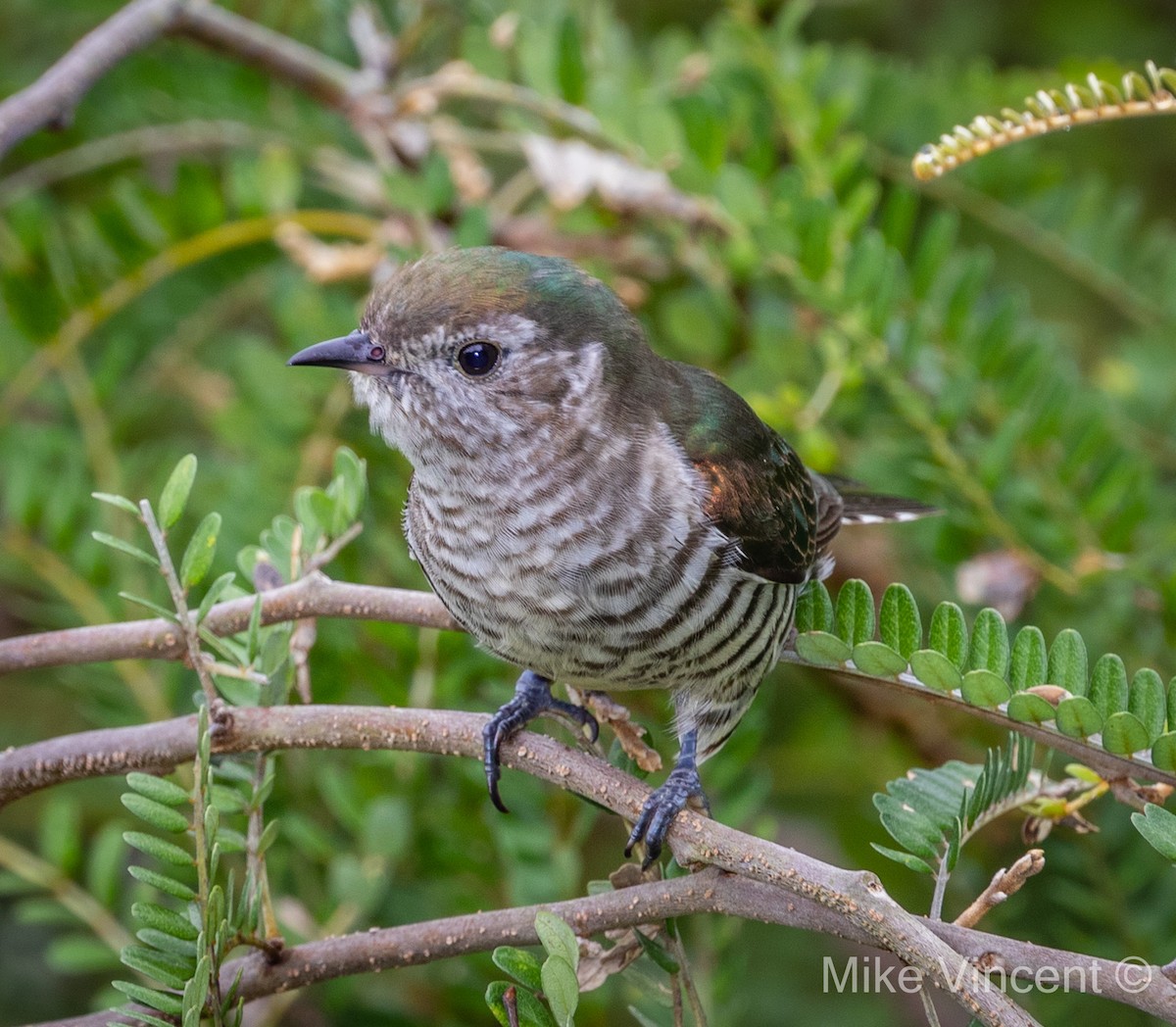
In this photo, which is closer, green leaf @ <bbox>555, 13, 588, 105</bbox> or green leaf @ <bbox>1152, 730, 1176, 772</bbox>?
green leaf @ <bbox>1152, 730, 1176, 772</bbox>

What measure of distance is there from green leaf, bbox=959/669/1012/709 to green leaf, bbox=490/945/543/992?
77cm

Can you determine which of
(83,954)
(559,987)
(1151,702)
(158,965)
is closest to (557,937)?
(559,987)

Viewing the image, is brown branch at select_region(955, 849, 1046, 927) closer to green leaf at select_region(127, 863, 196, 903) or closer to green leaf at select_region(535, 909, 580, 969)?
green leaf at select_region(535, 909, 580, 969)

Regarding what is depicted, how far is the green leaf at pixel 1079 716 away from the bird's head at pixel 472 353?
107 cm

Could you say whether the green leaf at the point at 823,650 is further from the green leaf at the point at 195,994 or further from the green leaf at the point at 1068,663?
the green leaf at the point at 195,994

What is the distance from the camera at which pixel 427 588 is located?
337 centimetres

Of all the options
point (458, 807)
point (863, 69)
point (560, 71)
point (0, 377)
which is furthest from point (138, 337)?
point (863, 69)

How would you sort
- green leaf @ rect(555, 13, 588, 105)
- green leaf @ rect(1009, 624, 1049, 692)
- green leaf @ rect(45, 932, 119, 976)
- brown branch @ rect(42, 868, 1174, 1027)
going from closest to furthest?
1. brown branch @ rect(42, 868, 1174, 1027)
2. green leaf @ rect(1009, 624, 1049, 692)
3. green leaf @ rect(45, 932, 119, 976)
4. green leaf @ rect(555, 13, 588, 105)

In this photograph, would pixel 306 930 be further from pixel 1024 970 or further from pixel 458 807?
pixel 1024 970

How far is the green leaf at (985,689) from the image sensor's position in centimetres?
203

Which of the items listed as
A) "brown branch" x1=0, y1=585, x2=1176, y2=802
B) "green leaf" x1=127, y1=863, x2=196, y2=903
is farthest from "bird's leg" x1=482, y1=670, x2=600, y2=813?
"green leaf" x1=127, y1=863, x2=196, y2=903

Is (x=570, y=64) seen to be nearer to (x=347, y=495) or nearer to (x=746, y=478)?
(x=746, y=478)

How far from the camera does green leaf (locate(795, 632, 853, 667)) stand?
7.55 feet

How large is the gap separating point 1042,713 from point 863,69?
237 centimetres
